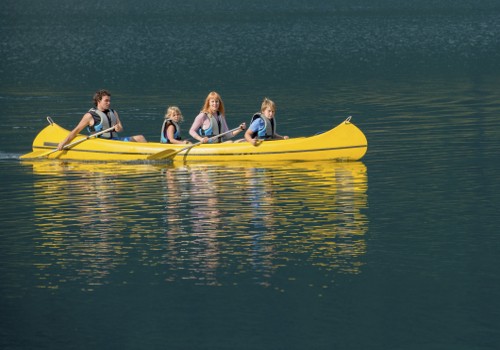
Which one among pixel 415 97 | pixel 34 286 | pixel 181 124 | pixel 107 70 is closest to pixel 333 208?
pixel 34 286

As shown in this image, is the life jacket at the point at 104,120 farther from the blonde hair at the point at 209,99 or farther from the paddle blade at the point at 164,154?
the blonde hair at the point at 209,99

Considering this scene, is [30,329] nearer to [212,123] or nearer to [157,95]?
[212,123]

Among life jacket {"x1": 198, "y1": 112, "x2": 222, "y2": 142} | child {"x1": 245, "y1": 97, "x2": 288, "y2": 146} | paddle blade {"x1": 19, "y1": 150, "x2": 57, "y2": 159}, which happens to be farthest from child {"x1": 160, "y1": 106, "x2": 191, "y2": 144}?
paddle blade {"x1": 19, "y1": 150, "x2": 57, "y2": 159}

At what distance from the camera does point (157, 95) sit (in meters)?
38.0

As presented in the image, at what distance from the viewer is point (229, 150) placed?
22.1m

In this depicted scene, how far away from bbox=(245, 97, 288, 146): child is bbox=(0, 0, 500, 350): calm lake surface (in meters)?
1.04

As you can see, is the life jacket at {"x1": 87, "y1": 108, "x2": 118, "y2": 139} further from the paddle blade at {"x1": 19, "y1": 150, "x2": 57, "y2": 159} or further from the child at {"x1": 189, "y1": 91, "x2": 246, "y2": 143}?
the child at {"x1": 189, "y1": 91, "x2": 246, "y2": 143}

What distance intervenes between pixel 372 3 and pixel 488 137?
7674 centimetres

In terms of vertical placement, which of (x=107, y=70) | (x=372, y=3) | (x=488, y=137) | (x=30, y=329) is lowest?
(x=30, y=329)

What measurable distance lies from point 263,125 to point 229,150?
770 mm

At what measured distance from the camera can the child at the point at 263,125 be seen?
21906mm

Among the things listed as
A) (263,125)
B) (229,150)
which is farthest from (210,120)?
(263,125)

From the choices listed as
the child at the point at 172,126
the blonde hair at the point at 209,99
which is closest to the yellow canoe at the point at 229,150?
the child at the point at 172,126

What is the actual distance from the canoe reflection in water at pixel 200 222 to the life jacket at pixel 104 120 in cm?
144
